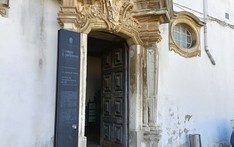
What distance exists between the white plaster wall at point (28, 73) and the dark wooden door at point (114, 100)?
2020 mm

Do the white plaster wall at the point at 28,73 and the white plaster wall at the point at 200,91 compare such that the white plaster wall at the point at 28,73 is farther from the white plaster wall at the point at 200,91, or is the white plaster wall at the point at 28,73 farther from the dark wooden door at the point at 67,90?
the white plaster wall at the point at 200,91

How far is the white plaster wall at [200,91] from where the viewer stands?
23.5 feet

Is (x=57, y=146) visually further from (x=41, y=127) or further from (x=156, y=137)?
(x=156, y=137)

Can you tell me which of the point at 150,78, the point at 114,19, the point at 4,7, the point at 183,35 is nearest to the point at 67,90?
the point at 4,7

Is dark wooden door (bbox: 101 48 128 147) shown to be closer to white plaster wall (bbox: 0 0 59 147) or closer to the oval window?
the oval window

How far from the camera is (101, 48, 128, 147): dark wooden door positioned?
6.85 m

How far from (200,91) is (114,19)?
3.60 meters

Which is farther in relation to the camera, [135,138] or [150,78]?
[150,78]

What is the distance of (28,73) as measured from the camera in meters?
5.18

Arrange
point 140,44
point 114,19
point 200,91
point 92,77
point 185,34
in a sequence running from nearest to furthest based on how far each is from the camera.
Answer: point 114,19, point 140,44, point 200,91, point 185,34, point 92,77

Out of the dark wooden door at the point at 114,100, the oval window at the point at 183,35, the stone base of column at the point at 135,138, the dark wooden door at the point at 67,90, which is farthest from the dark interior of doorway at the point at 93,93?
the dark wooden door at the point at 67,90

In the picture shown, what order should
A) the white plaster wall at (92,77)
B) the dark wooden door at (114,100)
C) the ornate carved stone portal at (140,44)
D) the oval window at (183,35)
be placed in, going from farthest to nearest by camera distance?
the white plaster wall at (92,77) → the oval window at (183,35) → the dark wooden door at (114,100) → the ornate carved stone portal at (140,44)

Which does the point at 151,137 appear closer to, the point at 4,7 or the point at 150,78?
the point at 150,78

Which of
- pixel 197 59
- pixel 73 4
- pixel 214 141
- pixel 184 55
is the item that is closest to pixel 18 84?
pixel 73 4
